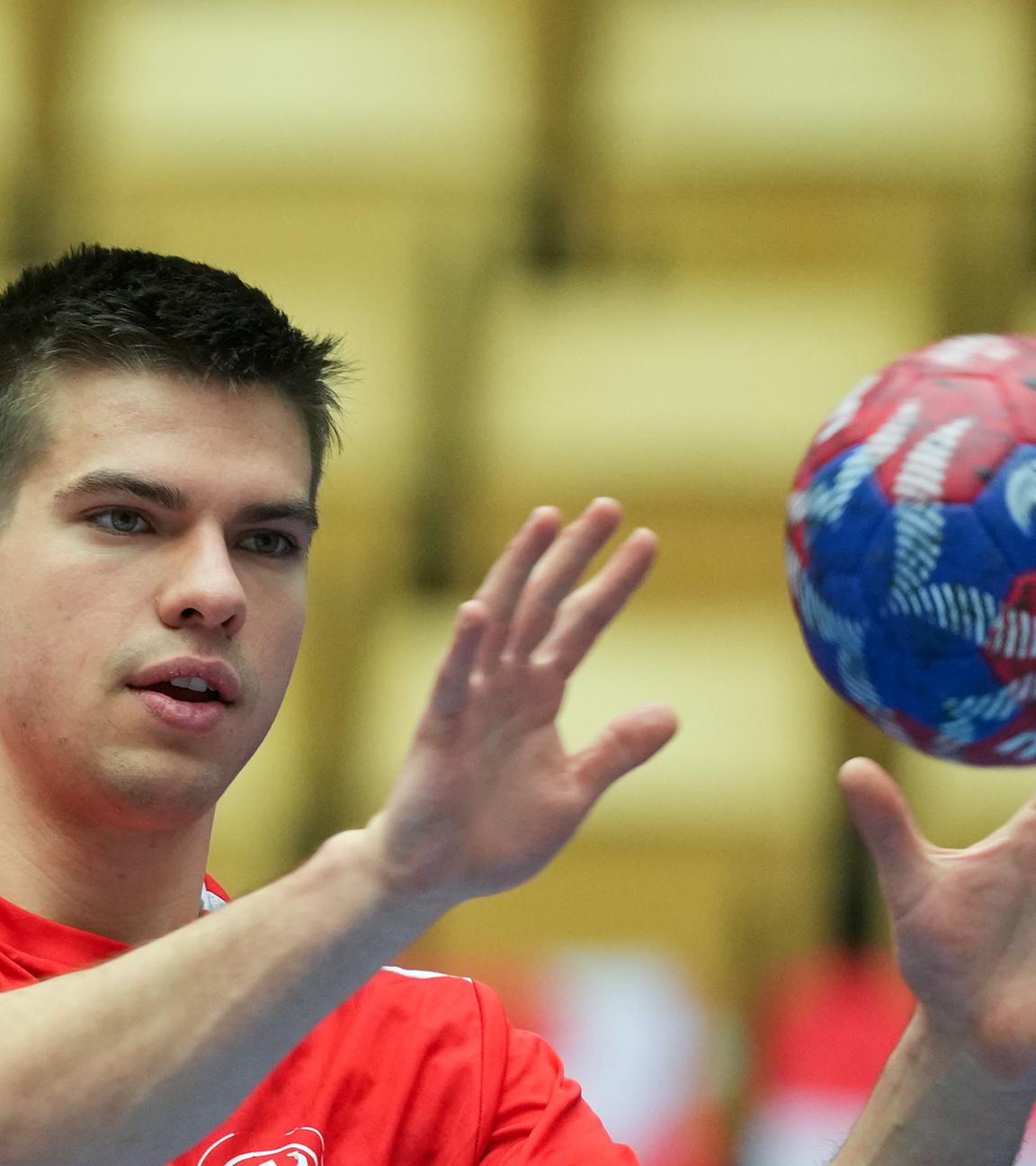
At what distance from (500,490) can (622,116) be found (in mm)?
1367

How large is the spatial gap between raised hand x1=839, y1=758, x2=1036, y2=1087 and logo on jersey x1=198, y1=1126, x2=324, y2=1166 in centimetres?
89

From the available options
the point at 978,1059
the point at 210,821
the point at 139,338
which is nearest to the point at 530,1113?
the point at 210,821

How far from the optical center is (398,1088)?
9.34ft

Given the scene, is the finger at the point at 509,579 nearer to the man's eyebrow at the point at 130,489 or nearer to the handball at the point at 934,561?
the handball at the point at 934,561

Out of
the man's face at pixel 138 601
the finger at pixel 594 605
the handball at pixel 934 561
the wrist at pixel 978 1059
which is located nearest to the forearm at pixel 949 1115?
the wrist at pixel 978 1059

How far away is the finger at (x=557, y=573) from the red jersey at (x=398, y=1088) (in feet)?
2.51

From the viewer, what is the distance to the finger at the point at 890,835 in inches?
93.4

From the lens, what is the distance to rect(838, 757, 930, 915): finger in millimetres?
2373

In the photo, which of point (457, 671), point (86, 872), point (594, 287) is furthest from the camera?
point (594, 287)

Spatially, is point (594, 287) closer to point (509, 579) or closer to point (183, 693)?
point (183, 693)

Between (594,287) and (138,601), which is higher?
(594,287)

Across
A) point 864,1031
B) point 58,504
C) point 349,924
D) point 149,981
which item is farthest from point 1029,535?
point 864,1031

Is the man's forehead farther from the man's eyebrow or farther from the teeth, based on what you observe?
the teeth

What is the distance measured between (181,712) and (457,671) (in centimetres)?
67
